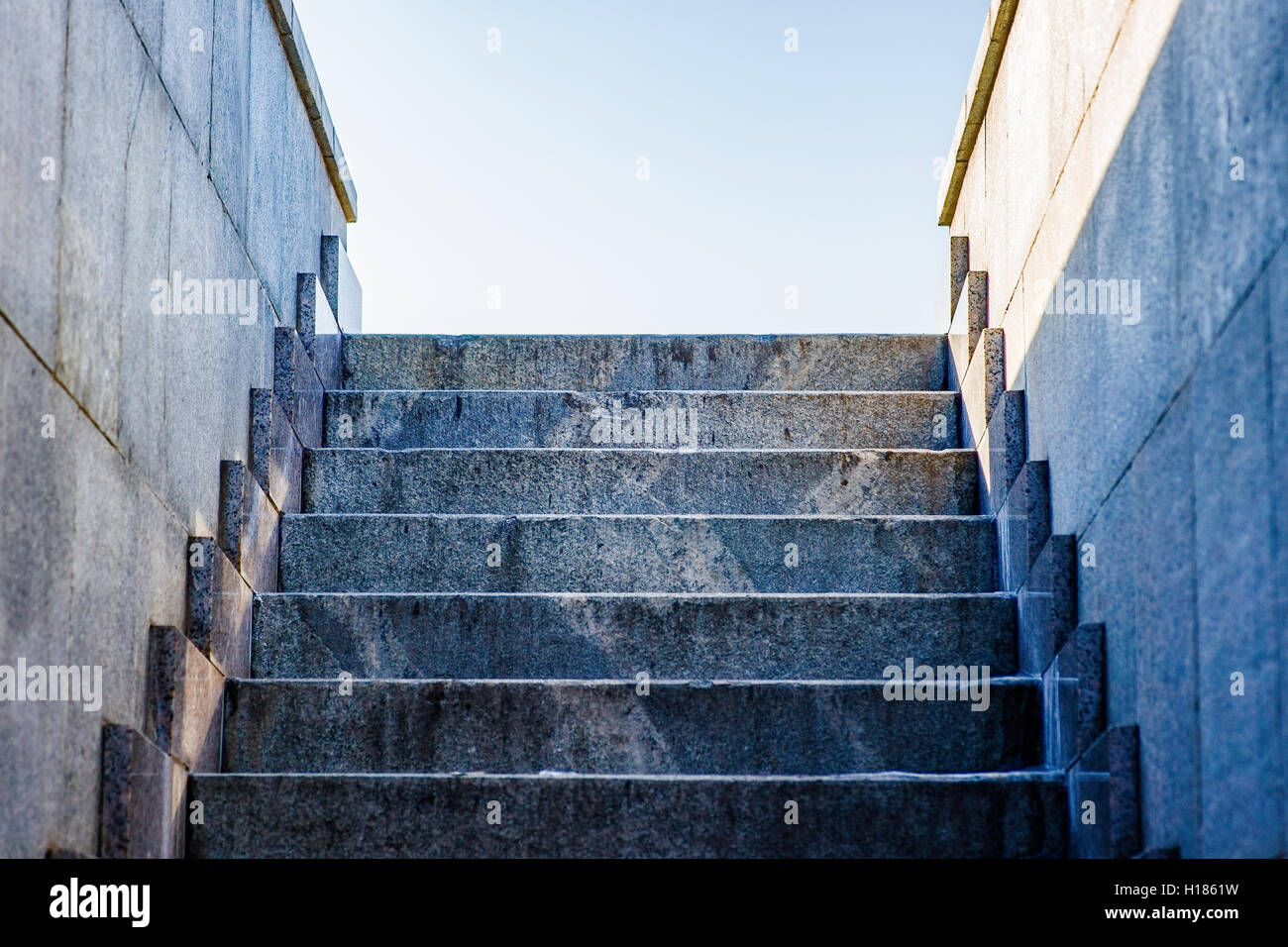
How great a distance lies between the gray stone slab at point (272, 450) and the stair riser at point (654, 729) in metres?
0.92

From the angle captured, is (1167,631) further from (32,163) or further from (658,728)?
(32,163)

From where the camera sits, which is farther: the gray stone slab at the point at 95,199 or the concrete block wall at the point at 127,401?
the gray stone slab at the point at 95,199

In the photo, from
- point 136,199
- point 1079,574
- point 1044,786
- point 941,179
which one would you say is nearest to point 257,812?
point 136,199

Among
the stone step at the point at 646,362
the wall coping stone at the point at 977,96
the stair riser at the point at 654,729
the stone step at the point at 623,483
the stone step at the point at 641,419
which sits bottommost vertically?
the stair riser at the point at 654,729

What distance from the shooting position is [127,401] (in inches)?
140

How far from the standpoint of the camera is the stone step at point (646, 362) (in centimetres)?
632

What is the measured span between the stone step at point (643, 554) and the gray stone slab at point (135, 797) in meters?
1.43

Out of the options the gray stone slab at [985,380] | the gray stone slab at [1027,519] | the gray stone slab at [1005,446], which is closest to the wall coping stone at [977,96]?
the gray stone slab at [985,380]

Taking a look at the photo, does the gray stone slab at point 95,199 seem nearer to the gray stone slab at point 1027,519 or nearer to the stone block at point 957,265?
the gray stone slab at point 1027,519

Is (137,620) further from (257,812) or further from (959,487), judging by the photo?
(959,487)

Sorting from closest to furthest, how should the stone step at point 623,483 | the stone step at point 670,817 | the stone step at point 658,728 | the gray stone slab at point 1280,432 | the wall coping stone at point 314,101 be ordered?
1. the gray stone slab at point 1280,432
2. the stone step at point 670,817
3. the stone step at point 658,728
4. the stone step at point 623,483
5. the wall coping stone at point 314,101

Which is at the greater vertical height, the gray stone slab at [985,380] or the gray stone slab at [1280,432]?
the gray stone slab at [985,380]

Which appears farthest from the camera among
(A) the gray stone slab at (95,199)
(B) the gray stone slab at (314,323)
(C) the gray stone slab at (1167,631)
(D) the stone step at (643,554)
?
(B) the gray stone slab at (314,323)

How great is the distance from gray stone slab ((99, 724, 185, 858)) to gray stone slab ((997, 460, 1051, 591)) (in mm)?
2237
